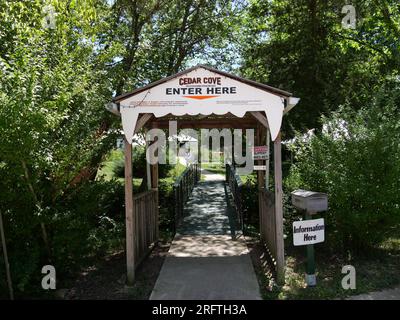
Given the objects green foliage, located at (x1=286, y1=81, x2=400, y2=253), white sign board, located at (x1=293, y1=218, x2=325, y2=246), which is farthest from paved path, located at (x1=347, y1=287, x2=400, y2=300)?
green foliage, located at (x1=286, y1=81, x2=400, y2=253)

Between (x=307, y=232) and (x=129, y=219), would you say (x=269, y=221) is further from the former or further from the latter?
(x=129, y=219)

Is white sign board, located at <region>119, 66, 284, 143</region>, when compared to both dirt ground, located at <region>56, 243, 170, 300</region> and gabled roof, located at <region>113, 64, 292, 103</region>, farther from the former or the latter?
dirt ground, located at <region>56, 243, 170, 300</region>

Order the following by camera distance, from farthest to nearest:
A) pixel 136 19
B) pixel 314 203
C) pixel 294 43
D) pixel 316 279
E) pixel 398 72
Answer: pixel 294 43 → pixel 398 72 → pixel 136 19 → pixel 316 279 → pixel 314 203

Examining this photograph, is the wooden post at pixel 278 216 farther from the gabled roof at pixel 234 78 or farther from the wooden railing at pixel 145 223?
the wooden railing at pixel 145 223

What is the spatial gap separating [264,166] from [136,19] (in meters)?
5.90

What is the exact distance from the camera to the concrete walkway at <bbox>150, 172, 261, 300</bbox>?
215 inches

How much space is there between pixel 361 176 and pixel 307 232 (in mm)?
1572

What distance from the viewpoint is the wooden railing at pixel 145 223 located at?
664 centimetres

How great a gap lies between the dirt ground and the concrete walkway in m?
0.18

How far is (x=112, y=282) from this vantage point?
235 inches

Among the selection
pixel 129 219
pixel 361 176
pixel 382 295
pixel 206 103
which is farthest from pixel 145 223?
pixel 382 295

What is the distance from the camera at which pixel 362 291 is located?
5.39 metres
